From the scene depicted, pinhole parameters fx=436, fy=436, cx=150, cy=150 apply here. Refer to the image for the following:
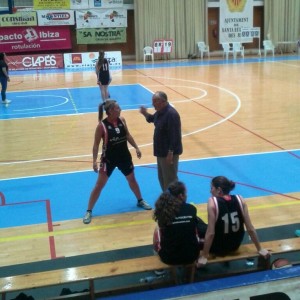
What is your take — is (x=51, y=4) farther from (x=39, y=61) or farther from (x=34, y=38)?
(x=39, y=61)

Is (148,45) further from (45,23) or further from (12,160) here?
(12,160)

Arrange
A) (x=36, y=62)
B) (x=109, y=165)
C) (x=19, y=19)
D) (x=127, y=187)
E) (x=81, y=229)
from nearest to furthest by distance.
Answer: (x=81, y=229), (x=109, y=165), (x=127, y=187), (x=36, y=62), (x=19, y=19)

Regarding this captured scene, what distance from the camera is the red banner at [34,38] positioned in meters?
25.6

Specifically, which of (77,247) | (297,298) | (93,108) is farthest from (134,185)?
(93,108)

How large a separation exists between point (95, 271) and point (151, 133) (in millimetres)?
6585

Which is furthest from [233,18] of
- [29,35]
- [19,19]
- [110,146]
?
[110,146]

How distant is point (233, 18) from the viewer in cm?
2883

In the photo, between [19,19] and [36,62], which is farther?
[19,19]

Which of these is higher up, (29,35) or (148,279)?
(29,35)

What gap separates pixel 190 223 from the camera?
13.4 feet

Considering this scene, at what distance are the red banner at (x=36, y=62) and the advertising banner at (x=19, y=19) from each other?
2.34 meters

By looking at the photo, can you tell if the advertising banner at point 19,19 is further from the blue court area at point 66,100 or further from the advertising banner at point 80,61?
the blue court area at point 66,100

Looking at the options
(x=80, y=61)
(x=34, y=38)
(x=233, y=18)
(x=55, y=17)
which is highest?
(x=55, y=17)

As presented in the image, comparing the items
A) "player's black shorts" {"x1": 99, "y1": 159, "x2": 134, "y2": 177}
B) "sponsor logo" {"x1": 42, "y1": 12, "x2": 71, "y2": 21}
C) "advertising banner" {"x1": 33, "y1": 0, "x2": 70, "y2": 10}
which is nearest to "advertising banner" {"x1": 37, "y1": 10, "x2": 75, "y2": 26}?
"sponsor logo" {"x1": 42, "y1": 12, "x2": 71, "y2": 21}
